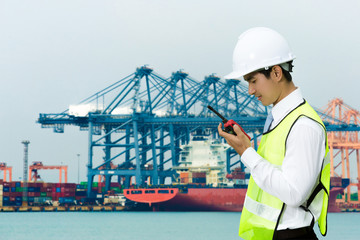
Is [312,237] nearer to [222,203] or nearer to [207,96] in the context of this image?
[222,203]

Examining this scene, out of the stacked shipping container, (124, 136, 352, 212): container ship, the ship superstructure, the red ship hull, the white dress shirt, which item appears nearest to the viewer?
the white dress shirt

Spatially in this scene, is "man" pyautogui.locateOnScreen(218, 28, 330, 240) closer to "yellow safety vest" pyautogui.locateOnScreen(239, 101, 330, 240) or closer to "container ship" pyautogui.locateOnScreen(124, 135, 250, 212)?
"yellow safety vest" pyautogui.locateOnScreen(239, 101, 330, 240)

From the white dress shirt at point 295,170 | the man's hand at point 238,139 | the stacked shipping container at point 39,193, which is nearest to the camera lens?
the white dress shirt at point 295,170

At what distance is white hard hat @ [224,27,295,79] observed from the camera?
2305 mm

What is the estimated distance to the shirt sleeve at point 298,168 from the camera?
2.14 m

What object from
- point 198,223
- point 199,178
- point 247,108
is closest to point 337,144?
point 247,108

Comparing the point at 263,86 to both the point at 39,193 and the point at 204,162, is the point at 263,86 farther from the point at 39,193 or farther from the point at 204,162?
the point at 39,193

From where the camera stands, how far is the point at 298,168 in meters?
2.15

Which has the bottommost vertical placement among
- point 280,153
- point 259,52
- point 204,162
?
point 280,153

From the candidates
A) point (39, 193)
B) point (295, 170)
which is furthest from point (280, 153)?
point (39, 193)

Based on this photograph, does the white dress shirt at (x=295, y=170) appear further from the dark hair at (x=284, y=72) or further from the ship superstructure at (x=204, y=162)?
the ship superstructure at (x=204, y=162)

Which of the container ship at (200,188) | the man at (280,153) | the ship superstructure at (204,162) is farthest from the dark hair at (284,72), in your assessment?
the ship superstructure at (204,162)

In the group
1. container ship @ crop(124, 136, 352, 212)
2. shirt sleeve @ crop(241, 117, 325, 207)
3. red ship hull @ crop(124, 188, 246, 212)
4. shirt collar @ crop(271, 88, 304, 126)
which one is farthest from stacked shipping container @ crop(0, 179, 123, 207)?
shirt sleeve @ crop(241, 117, 325, 207)

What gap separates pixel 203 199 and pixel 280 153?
54036 millimetres
